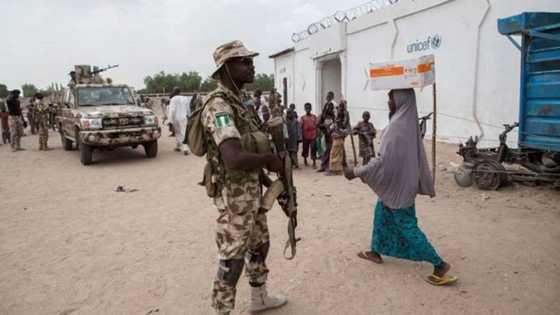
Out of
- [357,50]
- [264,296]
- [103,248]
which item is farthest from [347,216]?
[357,50]

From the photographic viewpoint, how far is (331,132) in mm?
6965

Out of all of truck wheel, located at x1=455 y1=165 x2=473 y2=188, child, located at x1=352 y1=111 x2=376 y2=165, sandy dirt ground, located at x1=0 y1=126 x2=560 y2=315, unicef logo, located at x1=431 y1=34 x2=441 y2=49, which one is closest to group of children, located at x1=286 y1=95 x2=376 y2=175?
child, located at x1=352 y1=111 x2=376 y2=165

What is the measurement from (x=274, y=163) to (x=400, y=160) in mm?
1139

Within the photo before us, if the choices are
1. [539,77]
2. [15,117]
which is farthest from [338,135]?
[15,117]

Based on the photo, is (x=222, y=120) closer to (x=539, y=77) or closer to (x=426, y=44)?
(x=539, y=77)

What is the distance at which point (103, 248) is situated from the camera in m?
3.83

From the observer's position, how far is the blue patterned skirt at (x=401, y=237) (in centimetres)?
281

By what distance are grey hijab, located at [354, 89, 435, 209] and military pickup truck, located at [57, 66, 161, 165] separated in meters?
6.74

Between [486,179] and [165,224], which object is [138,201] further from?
[486,179]

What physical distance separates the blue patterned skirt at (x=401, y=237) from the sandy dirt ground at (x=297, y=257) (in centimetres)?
19

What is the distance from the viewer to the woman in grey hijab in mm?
2781

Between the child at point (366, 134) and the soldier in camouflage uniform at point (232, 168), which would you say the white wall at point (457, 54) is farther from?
the soldier in camouflage uniform at point (232, 168)

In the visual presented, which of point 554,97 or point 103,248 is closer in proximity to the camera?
point 103,248

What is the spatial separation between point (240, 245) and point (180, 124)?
8193 millimetres
